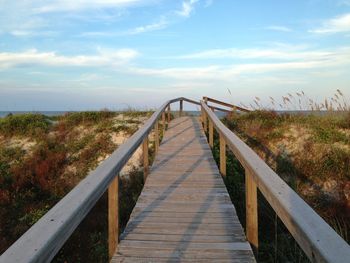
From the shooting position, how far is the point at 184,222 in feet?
14.2

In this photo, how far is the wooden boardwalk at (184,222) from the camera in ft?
11.3

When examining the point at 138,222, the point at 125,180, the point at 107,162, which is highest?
the point at 107,162

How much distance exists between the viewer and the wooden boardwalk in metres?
3.45

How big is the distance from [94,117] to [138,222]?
38.5 ft

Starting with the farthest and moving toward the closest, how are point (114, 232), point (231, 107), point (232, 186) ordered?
1. point (231, 107)
2. point (232, 186)
3. point (114, 232)

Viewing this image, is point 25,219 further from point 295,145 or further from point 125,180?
point 295,145

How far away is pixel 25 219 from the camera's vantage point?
8.52m

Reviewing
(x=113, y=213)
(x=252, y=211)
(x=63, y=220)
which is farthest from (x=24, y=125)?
(x=63, y=220)

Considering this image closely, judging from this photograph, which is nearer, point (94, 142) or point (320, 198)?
point (320, 198)

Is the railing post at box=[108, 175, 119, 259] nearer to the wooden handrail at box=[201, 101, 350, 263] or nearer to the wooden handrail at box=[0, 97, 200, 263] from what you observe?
the wooden handrail at box=[0, 97, 200, 263]

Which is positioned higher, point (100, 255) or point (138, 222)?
point (138, 222)

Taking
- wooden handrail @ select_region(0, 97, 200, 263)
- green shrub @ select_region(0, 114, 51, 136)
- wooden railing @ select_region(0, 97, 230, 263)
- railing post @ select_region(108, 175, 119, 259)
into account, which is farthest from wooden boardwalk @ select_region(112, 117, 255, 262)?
green shrub @ select_region(0, 114, 51, 136)

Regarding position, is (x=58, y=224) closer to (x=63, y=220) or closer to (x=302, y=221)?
(x=63, y=220)

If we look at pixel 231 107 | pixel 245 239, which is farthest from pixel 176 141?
pixel 231 107
